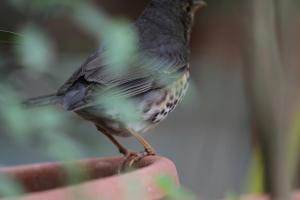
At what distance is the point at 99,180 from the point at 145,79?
1.20 m

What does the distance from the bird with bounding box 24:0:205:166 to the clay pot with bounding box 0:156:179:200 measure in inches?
7.2

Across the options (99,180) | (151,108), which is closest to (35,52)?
(99,180)

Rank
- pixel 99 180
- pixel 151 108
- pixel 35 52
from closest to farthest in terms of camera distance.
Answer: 1. pixel 35 52
2. pixel 99 180
3. pixel 151 108

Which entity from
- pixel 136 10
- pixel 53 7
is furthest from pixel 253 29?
pixel 136 10

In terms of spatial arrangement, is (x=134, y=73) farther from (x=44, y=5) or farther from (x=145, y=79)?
(x=44, y=5)

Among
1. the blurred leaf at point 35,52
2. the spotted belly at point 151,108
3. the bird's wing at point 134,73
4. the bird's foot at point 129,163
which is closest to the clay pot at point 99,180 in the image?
the bird's foot at point 129,163

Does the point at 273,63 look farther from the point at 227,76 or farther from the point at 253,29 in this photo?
the point at 227,76

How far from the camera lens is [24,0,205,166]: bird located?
8.05 ft

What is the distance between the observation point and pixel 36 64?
94 cm

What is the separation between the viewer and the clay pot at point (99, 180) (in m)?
1.18

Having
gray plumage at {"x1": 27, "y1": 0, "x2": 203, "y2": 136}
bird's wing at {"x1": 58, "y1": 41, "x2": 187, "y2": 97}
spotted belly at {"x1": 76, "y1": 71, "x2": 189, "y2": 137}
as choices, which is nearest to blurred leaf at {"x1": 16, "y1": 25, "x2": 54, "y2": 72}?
gray plumage at {"x1": 27, "y1": 0, "x2": 203, "y2": 136}

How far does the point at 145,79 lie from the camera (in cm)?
266

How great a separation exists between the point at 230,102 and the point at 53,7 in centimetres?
378

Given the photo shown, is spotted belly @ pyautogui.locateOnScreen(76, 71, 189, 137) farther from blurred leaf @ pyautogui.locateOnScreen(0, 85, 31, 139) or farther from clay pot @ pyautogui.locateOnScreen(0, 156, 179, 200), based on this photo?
blurred leaf @ pyautogui.locateOnScreen(0, 85, 31, 139)
